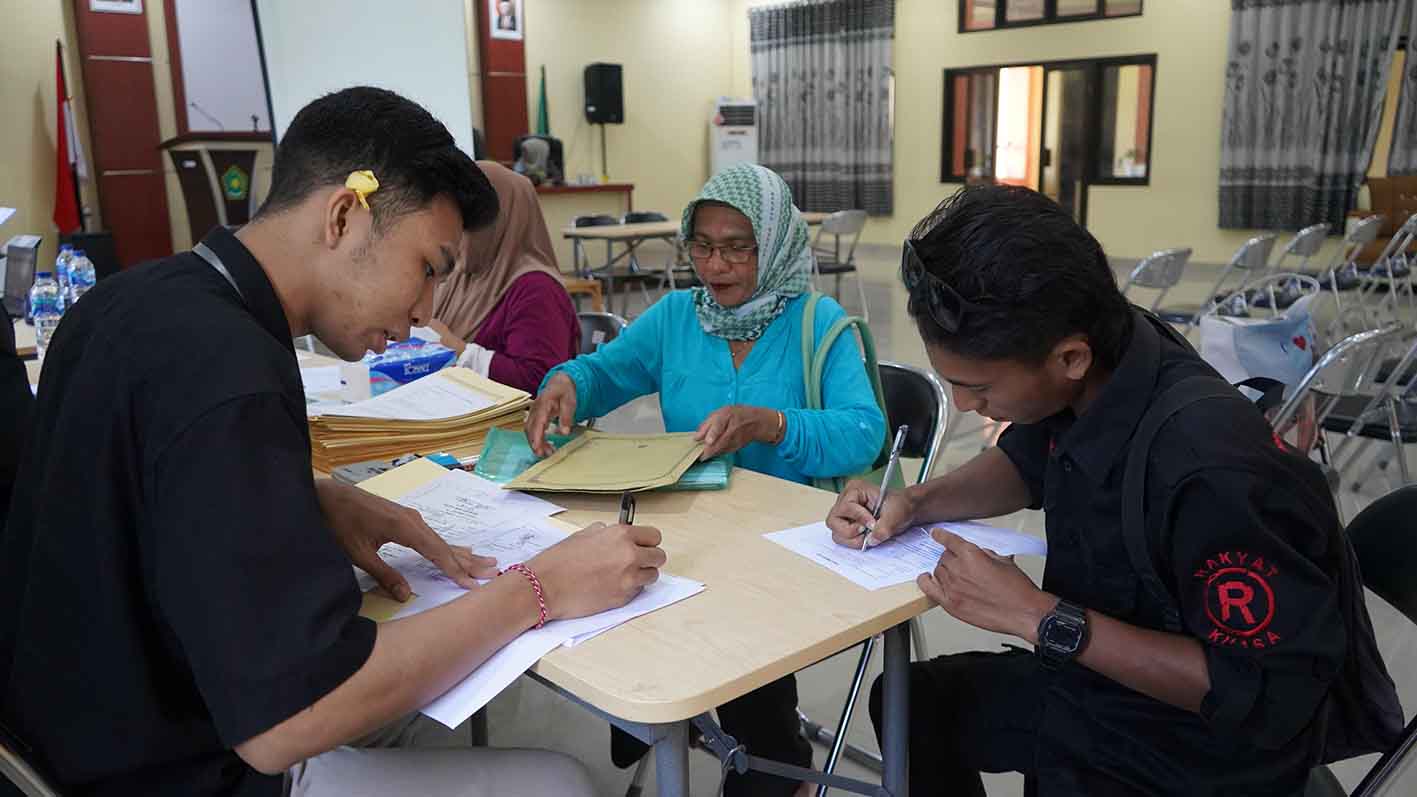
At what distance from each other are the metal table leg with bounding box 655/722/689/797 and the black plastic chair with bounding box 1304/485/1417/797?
777mm

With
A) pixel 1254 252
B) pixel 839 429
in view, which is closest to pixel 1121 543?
pixel 839 429

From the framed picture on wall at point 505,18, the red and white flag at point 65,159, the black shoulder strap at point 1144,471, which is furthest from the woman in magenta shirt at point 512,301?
the framed picture on wall at point 505,18

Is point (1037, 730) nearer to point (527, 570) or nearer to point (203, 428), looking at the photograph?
point (527, 570)

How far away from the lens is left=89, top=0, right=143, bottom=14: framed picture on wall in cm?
794

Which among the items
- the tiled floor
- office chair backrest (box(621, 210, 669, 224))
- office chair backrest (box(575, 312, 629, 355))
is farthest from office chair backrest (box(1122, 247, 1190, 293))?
office chair backrest (box(621, 210, 669, 224))

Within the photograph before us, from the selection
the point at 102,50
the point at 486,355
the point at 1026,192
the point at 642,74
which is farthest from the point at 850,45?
the point at 1026,192

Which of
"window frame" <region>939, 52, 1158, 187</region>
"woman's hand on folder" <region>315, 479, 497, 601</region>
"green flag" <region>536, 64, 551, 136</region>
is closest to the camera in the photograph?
"woman's hand on folder" <region>315, 479, 497, 601</region>

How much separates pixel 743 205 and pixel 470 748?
1.10 meters

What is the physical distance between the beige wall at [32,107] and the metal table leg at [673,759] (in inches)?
314

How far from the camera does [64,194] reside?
779 cm

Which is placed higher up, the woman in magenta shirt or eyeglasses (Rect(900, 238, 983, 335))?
eyeglasses (Rect(900, 238, 983, 335))

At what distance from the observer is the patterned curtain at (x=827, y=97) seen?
1055cm

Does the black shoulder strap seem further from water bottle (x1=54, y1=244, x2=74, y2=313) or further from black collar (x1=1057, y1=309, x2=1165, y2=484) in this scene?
water bottle (x1=54, y1=244, x2=74, y2=313)

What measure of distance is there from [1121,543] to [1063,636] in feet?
0.47
